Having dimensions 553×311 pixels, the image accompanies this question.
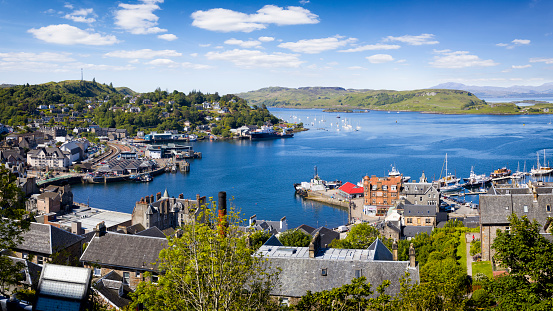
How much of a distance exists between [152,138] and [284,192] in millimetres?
88353

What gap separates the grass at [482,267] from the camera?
2503cm

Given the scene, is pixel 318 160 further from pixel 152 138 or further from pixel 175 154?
pixel 152 138

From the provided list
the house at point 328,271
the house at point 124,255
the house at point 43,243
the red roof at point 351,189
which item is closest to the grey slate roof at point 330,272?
the house at point 328,271

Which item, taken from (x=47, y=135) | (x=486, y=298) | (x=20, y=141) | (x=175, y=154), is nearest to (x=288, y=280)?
(x=486, y=298)

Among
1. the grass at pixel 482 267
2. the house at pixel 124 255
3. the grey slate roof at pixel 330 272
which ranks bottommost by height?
the grass at pixel 482 267

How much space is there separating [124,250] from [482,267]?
20.1m

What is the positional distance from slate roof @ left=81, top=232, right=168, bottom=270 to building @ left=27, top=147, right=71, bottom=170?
240 feet

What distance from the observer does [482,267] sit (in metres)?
26.0

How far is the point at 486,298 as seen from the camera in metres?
18.9

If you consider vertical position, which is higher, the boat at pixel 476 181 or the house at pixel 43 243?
the house at pixel 43 243

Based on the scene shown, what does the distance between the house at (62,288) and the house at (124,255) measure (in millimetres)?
19426

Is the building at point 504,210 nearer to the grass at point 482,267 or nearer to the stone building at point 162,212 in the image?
the grass at point 482,267

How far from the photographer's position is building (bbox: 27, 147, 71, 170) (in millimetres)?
92750

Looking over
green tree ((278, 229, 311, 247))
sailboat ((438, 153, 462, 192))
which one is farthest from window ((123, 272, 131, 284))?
sailboat ((438, 153, 462, 192))
